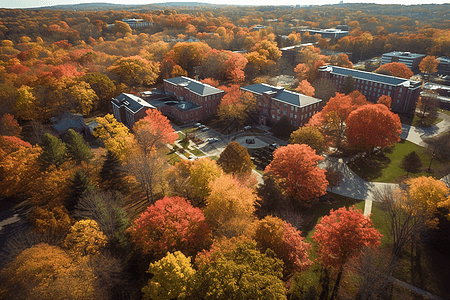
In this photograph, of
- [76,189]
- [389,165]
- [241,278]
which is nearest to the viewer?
[241,278]

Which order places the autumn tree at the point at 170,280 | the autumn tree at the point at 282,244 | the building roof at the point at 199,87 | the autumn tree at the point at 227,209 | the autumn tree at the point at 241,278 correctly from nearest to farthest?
the autumn tree at the point at 241,278, the autumn tree at the point at 170,280, the autumn tree at the point at 282,244, the autumn tree at the point at 227,209, the building roof at the point at 199,87

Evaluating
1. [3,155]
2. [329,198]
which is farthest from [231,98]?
[3,155]

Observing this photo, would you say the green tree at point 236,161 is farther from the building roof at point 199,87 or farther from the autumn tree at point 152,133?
the building roof at point 199,87

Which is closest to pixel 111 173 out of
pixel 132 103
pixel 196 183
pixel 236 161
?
pixel 196 183

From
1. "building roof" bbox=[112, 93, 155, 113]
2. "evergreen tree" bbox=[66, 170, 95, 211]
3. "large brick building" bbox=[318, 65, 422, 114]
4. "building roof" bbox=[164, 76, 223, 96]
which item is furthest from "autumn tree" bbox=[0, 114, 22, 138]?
"large brick building" bbox=[318, 65, 422, 114]

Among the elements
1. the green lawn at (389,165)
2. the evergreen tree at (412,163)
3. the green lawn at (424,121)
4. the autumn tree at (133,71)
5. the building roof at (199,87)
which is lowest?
the green lawn at (389,165)

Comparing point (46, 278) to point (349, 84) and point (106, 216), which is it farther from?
point (349, 84)

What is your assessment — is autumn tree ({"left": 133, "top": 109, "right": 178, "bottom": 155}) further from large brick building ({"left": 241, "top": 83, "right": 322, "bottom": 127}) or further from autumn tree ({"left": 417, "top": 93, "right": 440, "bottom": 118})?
autumn tree ({"left": 417, "top": 93, "right": 440, "bottom": 118})

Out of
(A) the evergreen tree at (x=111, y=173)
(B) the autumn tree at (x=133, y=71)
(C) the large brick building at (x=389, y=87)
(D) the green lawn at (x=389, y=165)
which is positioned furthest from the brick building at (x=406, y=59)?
(A) the evergreen tree at (x=111, y=173)

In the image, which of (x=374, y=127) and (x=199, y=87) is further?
(x=199, y=87)
